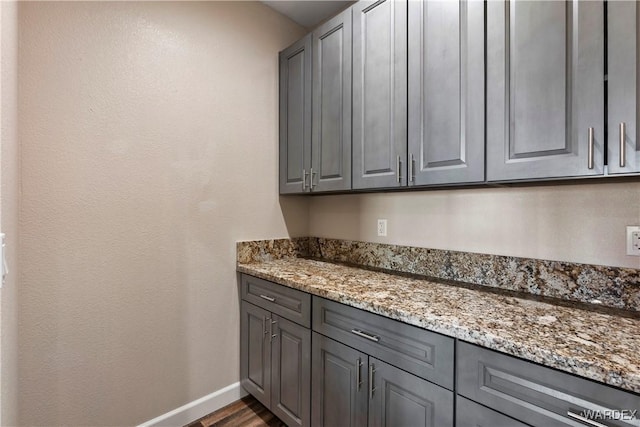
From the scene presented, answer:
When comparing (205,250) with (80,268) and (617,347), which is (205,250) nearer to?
(80,268)

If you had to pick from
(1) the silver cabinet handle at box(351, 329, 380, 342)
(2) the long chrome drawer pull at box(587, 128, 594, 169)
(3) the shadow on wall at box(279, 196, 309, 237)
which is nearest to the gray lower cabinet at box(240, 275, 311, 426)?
(1) the silver cabinet handle at box(351, 329, 380, 342)

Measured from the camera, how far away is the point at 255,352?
6.28 feet

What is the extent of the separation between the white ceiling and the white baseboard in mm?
2626

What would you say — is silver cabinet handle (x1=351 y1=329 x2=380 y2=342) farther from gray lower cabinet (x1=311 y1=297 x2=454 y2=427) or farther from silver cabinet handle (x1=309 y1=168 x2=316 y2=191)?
silver cabinet handle (x1=309 y1=168 x2=316 y2=191)

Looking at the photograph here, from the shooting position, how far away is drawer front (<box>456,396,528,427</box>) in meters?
0.88

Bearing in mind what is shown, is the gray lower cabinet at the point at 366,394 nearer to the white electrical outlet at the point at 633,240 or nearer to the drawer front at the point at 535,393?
the drawer front at the point at 535,393

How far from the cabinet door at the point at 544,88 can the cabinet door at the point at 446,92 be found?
5cm

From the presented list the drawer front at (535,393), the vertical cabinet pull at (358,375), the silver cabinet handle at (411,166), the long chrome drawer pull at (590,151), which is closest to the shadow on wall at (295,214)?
the silver cabinet handle at (411,166)

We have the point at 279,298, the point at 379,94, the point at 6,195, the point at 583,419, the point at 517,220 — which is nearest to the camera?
the point at 583,419

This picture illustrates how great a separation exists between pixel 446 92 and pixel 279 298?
4.38 ft

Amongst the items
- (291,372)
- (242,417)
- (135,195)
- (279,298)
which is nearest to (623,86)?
(279,298)

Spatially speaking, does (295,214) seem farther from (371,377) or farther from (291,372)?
(371,377)

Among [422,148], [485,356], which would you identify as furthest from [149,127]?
[485,356]

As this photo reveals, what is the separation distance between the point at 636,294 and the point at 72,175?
95.6 inches
